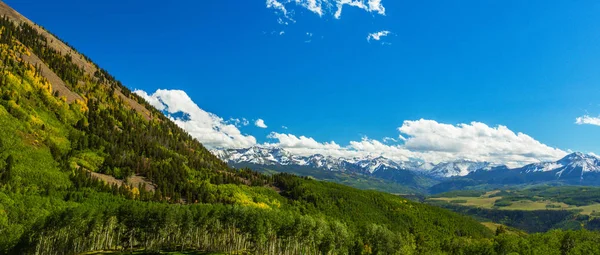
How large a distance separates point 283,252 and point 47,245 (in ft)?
278

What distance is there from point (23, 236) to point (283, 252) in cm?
9066

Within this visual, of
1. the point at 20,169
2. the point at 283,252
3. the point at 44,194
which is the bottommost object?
the point at 283,252

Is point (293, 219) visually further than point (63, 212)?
Yes

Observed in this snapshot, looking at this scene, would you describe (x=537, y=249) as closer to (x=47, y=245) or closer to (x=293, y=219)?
(x=293, y=219)

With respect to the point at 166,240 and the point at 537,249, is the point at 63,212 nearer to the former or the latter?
the point at 166,240

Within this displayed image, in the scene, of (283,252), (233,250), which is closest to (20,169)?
(233,250)

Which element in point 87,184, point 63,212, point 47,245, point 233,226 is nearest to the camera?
point 63,212

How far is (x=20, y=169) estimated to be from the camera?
16450cm

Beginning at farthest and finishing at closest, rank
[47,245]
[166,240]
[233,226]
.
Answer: [166,240] < [233,226] < [47,245]

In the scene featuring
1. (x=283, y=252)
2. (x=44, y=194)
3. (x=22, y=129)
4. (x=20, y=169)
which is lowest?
(x=283, y=252)

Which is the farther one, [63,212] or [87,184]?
[87,184]

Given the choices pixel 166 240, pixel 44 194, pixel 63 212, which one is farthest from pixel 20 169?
pixel 166 240

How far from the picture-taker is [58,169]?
18625 cm

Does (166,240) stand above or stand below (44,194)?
below
